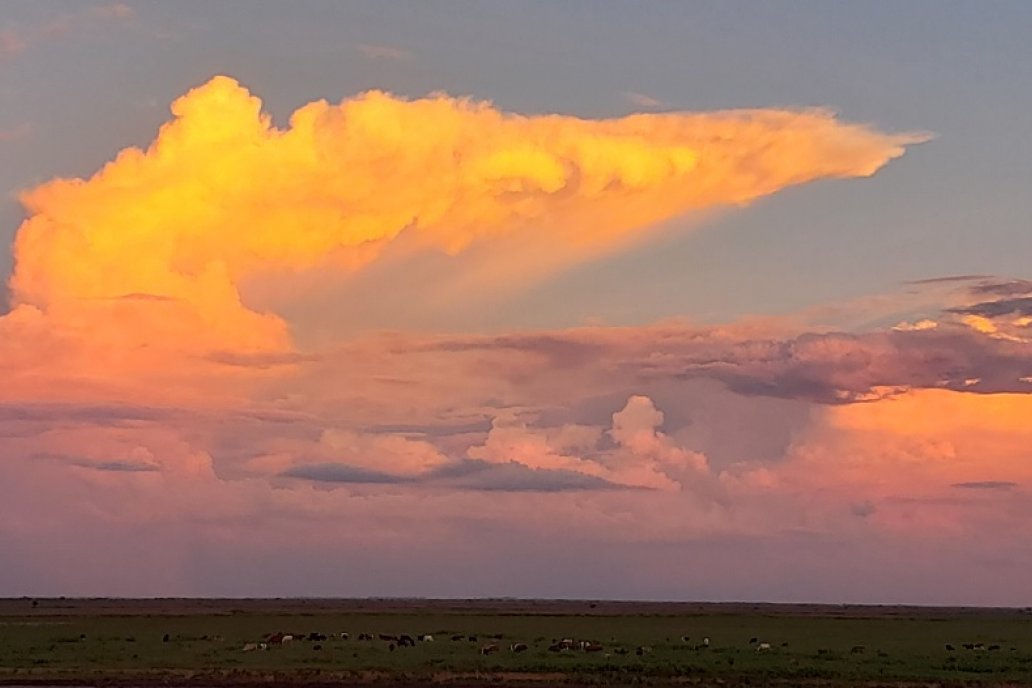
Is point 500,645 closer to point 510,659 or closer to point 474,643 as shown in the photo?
point 474,643

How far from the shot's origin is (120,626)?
99.8m

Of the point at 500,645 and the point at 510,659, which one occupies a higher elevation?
the point at 500,645

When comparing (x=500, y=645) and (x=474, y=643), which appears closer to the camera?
(x=500, y=645)

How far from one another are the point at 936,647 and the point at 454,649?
28365mm

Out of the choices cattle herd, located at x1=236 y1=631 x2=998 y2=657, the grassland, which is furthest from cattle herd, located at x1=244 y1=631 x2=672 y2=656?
the grassland

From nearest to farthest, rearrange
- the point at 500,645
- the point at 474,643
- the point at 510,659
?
the point at 510,659 → the point at 500,645 → the point at 474,643

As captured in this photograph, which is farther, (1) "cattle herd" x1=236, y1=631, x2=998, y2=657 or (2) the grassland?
(1) "cattle herd" x1=236, y1=631, x2=998, y2=657

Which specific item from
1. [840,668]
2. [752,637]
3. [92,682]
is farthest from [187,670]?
[752,637]

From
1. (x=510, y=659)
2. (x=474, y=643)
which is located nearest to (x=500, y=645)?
(x=474, y=643)

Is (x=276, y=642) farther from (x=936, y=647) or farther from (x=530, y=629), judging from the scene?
(x=936, y=647)

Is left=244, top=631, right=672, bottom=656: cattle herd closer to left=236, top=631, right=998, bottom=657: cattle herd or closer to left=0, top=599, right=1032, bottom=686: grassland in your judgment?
left=236, top=631, right=998, bottom=657: cattle herd

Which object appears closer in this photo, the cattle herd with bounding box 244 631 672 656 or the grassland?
the grassland

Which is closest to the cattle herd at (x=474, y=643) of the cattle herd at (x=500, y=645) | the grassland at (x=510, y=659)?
the cattle herd at (x=500, y=645)

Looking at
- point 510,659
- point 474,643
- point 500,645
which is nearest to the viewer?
point 510,659
